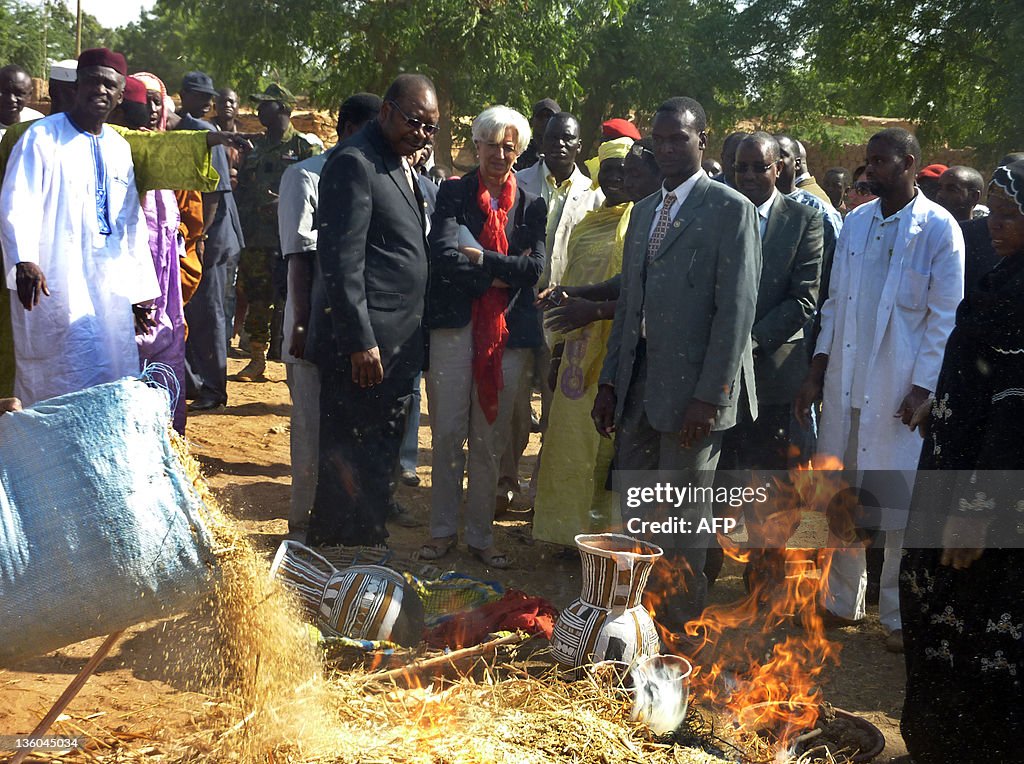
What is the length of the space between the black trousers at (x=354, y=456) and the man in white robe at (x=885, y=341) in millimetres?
2065

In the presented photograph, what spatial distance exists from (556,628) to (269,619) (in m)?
1.11

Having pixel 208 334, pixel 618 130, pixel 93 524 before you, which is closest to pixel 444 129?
pixel 208 334

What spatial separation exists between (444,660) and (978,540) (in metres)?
1.96

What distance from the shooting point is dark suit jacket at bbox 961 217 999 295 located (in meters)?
5.75

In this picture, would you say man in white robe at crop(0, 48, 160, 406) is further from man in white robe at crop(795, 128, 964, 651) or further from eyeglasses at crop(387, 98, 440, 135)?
man in white robe at crop(795, 128, 964, 651)

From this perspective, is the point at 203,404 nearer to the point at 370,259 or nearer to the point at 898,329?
the point at 370,259

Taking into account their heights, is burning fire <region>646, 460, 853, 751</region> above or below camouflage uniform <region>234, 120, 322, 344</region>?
below

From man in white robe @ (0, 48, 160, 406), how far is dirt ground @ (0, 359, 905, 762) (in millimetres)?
1230

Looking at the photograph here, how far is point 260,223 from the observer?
30.9 feet

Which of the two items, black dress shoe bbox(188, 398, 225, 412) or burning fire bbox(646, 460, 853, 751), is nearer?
burning fire bbox(646, 460, 853, 751)

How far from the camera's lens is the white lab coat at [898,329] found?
4.72m

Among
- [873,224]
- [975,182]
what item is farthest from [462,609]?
[975,182]

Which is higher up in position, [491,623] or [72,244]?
[72,244]

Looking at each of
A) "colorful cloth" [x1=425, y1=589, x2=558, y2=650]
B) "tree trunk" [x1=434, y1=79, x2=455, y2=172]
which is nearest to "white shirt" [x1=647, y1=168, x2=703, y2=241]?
"colorful cloth" [x1=425, y1=589, x2=558, y2=650]
